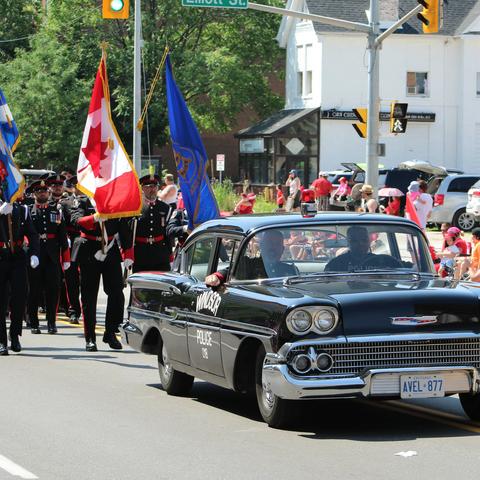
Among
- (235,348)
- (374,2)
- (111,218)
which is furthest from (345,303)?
(374,2)

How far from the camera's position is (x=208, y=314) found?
10531 mm

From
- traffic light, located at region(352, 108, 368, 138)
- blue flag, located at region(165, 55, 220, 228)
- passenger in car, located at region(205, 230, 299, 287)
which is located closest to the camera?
passenger in car, located at region(205, 230, 299, 287)

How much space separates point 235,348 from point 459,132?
172 feet

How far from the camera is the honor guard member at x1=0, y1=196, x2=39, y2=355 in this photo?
14.7 metres

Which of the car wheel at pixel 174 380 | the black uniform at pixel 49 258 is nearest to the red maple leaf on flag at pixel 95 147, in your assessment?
the black uniform at pixel 49 258

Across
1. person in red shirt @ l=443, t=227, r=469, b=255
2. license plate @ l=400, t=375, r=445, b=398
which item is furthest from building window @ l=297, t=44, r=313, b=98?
license plate @ l=400, t=375, r=445, b=398

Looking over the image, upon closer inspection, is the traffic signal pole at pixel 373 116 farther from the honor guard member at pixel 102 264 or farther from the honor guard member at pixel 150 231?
the honor guard member at pixel 102 264

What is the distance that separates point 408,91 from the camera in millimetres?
61281

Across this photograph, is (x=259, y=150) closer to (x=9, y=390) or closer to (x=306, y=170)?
(x=306, y=170)

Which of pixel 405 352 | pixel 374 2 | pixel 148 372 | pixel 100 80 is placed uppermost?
pixel 374 2

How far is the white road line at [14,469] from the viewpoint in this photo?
26.4 feet

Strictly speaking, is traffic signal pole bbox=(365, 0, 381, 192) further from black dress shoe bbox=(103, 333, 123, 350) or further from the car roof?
the car roof

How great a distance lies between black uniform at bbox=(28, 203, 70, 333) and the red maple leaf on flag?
1862 millimetres

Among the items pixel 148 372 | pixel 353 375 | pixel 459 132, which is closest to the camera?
pixel 353 375
